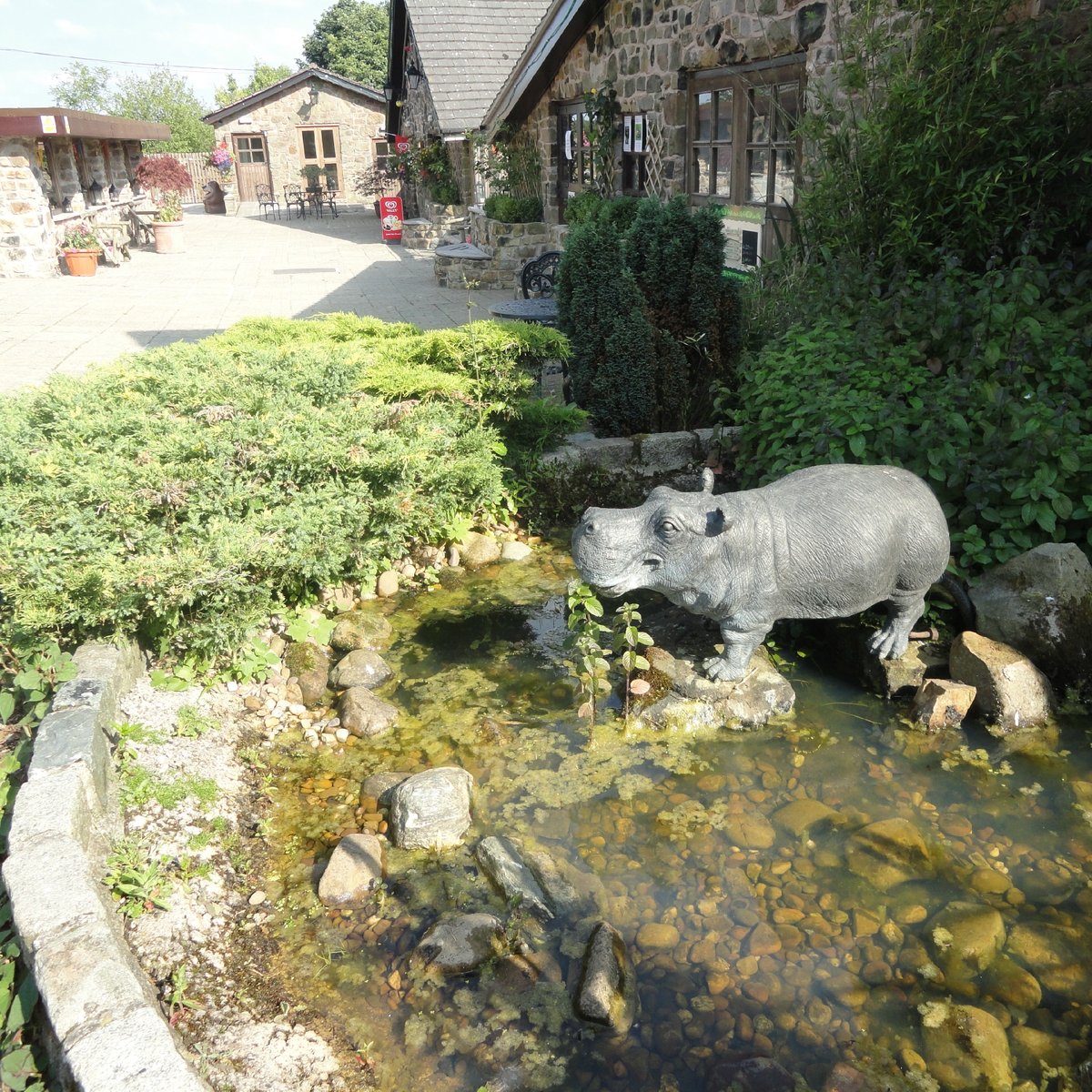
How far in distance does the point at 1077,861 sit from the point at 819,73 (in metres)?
7.02

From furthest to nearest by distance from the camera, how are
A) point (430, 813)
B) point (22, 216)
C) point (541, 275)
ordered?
point (22, 216) < point (541, 275) < point (430, 813)

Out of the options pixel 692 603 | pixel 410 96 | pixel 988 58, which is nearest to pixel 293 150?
pixel 410 96

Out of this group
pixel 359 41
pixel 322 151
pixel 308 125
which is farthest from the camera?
pixel 359 41

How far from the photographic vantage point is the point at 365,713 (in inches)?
154

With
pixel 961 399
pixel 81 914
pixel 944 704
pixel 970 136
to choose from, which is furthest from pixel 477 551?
pixel 970 136

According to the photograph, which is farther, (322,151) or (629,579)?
(322,151)

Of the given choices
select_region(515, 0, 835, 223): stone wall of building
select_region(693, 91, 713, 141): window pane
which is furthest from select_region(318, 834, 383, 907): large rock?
select_region(693, 91, 713, 141): window pane

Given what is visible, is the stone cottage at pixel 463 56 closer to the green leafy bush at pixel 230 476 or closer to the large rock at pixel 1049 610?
the green leafy bush at pixel 230 476

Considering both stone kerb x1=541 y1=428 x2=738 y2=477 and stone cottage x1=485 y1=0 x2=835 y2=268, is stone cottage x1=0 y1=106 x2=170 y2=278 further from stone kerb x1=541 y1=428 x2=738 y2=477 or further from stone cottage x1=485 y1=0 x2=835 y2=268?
stone kerb x1=541 y1=428 x2=738 y2=477

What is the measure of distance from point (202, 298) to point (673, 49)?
8.66 meters

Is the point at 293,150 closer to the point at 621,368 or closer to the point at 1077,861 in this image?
the point at 621,368

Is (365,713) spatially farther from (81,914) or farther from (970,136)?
(970,136)

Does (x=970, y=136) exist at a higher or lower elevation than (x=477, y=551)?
higher

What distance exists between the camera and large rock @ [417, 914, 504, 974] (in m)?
2.75
